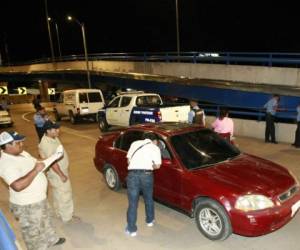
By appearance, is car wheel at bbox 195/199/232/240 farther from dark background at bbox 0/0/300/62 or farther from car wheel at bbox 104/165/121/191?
dark background at bbox 0/0/300/62

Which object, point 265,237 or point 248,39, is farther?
point 248,39

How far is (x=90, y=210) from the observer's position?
7551 mm

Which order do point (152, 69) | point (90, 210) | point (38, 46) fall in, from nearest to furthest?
point (90, 210), point (152, 69), point (38, 46)

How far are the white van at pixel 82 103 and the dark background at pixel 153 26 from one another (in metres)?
28.0

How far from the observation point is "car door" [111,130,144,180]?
7.78 metres

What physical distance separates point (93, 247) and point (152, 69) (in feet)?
65.8

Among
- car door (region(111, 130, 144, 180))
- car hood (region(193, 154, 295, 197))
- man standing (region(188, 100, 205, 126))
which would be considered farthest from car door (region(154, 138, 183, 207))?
man standing (region(188, 100, 205, 126))

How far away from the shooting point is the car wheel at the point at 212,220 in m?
5.62

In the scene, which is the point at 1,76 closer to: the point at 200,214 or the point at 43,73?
the point at 43,73

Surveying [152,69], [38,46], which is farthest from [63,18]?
[152,69]

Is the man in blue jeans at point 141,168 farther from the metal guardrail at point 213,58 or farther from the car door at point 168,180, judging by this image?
the metal guardrail at point 213,58

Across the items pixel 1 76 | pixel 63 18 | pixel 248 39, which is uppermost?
pixel 63 18

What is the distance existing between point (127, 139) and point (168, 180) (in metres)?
1.71

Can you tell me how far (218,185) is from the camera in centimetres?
573
